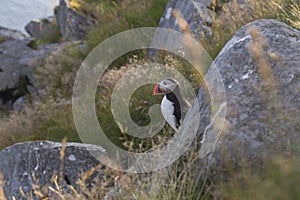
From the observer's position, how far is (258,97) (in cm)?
347

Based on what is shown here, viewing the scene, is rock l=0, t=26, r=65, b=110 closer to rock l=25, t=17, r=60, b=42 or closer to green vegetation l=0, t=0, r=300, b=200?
green vegetation l=0, t=0, r=300, b=200

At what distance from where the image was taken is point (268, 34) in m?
3.94

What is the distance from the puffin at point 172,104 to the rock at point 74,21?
8.04 m

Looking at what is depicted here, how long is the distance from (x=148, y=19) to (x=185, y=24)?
7.61 feet

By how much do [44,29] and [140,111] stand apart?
1071cm

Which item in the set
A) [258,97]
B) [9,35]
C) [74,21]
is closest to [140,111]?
[258,97]

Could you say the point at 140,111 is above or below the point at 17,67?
below

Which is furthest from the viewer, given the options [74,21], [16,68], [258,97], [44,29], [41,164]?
[44,29]

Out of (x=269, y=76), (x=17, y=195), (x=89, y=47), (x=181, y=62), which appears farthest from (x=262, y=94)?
(x=89, y=47)

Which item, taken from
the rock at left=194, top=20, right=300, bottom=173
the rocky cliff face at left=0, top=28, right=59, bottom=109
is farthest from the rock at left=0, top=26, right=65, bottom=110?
the rock at left=194, top=20, right=300, bottom=173

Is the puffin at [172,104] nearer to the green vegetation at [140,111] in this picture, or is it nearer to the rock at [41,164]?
the green vegetation at [140,111]

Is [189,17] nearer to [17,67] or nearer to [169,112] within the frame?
→ [169,112]

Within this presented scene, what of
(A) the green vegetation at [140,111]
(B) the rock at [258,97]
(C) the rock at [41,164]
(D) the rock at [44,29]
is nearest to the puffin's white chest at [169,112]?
(A) the green vegetation at [140,111]

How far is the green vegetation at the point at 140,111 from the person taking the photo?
2808mm
